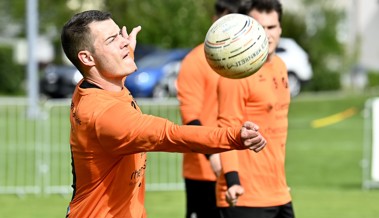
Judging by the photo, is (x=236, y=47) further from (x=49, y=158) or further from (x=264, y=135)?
(x=49, y=158)

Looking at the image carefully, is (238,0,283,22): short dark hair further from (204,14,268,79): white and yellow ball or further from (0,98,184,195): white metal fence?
(0,98,184,195): white metal fence

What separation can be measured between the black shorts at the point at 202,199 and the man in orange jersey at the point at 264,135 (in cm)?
123

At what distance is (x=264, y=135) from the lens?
6555 mm

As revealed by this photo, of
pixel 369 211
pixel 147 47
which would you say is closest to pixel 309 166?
pixel 369 211

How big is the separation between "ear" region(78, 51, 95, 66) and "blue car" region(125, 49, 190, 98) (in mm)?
25155

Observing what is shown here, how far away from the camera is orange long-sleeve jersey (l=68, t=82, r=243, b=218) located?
4.72 metres

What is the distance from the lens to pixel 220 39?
5398mm

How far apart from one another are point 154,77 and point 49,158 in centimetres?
1669

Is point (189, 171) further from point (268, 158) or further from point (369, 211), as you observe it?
point (369, 211)

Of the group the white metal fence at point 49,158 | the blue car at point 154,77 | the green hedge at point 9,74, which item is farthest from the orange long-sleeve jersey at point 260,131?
the green hedge at point 9,74

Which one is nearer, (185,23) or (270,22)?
(270,22)

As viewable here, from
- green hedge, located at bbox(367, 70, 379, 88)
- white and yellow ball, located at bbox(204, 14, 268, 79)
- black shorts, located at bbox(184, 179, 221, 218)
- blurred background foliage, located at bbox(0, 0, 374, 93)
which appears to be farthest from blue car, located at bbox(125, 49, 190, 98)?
white and yellow ball, located at bbox(204, 14, 268, 79)

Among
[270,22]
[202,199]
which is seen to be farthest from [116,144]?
[202,199]

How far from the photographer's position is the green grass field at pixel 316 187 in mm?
12320
